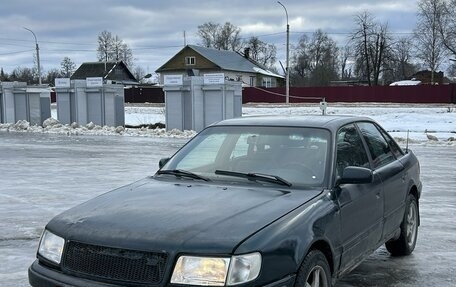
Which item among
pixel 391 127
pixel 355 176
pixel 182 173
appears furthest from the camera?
pixel 391 127

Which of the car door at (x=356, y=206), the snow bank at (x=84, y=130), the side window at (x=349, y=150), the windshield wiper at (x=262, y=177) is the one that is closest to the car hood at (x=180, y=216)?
the windshield wiper at (x=262, y=177)

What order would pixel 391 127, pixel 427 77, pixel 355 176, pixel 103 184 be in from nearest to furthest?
pixel 355 176 → pixel 103 184 → pixel 391 127 → pixel 427 77

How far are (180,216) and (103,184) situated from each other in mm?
7386

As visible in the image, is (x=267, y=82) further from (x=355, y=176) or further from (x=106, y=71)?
(x=355, y=176)

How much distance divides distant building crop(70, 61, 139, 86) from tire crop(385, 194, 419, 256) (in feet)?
291

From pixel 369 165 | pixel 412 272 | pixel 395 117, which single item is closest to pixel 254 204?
pixel 369 165

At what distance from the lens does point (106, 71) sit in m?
93.7

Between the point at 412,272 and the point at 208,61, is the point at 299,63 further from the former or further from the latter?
the point at 412,272

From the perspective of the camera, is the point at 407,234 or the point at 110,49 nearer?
the point at 407,234

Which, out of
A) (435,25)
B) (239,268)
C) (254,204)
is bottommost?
(239,268)

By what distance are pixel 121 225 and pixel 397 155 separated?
3576 mm

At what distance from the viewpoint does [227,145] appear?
16.3 feet

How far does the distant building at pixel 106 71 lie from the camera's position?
306 feet

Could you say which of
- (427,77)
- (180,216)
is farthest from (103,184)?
(427,77)
